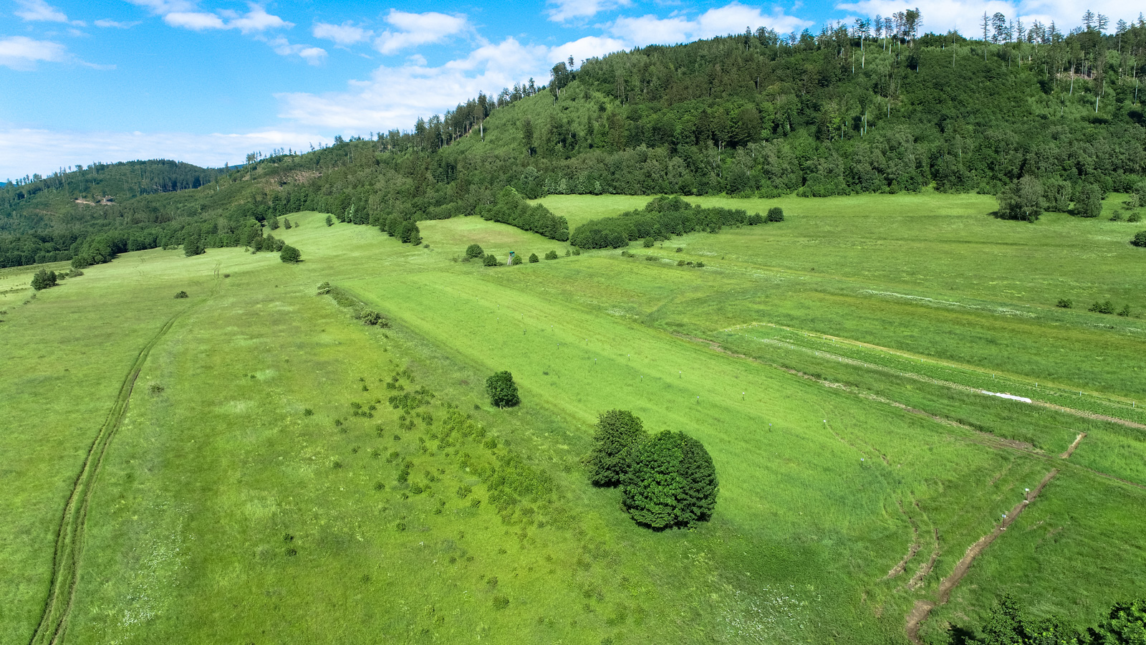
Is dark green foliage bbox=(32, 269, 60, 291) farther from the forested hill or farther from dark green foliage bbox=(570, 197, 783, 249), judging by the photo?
dark green foliage bbox=(570, 197, 783, 249)

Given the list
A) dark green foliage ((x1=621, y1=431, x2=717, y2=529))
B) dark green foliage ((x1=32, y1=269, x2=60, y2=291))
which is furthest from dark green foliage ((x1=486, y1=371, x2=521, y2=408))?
dark green foliage ((x1=32, y1=269, x2=60, y2=291))

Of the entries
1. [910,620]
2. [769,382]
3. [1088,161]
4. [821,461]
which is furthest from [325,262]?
[1088,161]

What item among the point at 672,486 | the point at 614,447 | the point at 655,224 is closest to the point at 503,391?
the point at 614,447

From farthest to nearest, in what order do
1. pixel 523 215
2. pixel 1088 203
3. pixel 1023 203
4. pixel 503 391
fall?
1. pixel 523 215
2. pixel 1023 203
3. pixel 1088 203
4. pixel 503 391

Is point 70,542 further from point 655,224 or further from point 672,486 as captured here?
point 655,224

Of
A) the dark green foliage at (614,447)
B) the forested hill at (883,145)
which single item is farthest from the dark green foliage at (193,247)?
the dark green foliage at (614,447)

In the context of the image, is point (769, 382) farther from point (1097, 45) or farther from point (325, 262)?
point (1097, 45)
